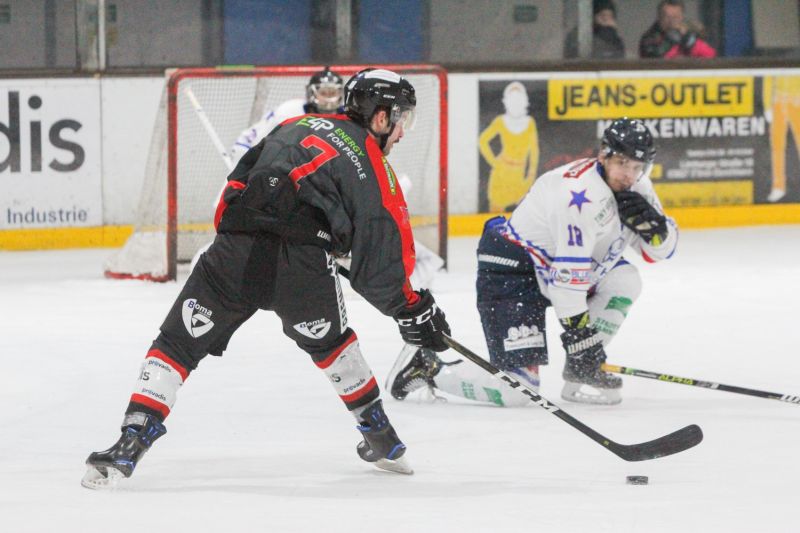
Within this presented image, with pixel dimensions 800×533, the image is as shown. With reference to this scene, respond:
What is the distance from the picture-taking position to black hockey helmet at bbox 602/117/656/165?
418 centimetres

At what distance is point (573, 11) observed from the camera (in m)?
8.59

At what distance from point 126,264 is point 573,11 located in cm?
318

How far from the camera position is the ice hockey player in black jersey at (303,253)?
10.6ft

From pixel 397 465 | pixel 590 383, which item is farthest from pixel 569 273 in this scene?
pixel 397 465

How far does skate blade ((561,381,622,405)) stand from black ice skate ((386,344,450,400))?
39 cm

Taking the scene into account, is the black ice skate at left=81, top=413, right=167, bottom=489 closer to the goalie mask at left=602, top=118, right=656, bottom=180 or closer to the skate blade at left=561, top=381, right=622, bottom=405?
the skate blade at left=561, top=381, right=622, bottom=405

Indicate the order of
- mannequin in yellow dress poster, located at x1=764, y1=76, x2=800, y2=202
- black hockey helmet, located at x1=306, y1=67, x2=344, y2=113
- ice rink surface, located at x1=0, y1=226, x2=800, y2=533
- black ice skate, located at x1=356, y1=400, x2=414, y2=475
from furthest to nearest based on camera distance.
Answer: mannequin in yellow dress poster, located at x1=764, y1=76, x2=800, y2=202 → black hockey helmet, located at x1=306, y1=67, x2=344, y2=113 → black ice skate, located at x1=356, y1=400, x2=414, y2=475 → ice rink surface, located at x1=0, y1=226, x2=800, y2=533

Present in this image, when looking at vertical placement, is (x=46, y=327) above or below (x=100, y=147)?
below

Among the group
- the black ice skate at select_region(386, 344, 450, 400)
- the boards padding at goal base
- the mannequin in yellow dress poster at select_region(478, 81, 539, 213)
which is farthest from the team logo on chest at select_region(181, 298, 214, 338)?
the mannequin in yellow dress poster at select_region(478, 81, 539, 213)

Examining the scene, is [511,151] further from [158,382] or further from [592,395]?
[158,382]

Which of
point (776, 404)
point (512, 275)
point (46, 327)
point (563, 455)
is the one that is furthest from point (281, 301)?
point (46, 327)

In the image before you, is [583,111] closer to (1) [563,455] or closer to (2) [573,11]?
(2) [573,11]

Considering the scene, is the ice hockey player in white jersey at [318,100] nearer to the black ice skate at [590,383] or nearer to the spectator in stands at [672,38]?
the black ice skate at [590,383]

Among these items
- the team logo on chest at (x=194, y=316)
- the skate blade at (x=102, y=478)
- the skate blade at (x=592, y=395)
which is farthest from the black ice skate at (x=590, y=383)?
the skate blade at (x=102, y=478)
